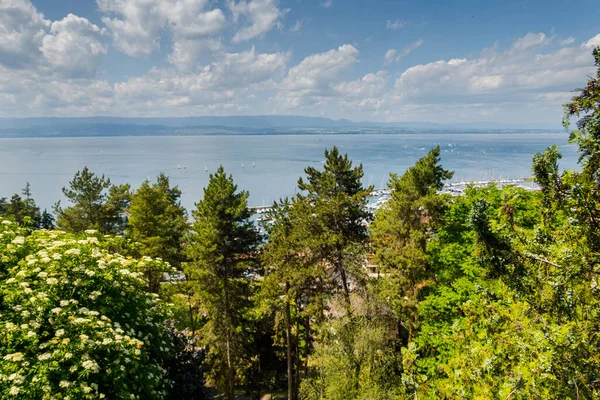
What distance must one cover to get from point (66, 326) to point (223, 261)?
9.82m

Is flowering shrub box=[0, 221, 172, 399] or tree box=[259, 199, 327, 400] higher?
flowering shrub box=[0, 221, 172, 399]

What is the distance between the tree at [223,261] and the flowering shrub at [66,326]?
748cm

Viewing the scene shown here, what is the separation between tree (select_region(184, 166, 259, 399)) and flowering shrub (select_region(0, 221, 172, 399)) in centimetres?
748

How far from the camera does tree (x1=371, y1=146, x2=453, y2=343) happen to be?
627 inches

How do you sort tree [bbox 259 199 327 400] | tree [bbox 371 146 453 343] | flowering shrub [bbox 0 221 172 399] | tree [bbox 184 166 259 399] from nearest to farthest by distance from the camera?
flowering shrub [bbox 0 221 172 399] < tree [bbox 259 199 327 400] < tree [bbox 184 166 259 399] < tree [bbox 371 146 453 343]

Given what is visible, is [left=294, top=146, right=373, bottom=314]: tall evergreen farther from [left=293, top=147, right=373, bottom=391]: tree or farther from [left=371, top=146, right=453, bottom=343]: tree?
[left=371, top=146, right=453, bottom=343]: tree

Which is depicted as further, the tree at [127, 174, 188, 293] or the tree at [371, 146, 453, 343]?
the tree at [127, 174, 188, 293]

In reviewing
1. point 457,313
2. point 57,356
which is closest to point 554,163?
point 57,356

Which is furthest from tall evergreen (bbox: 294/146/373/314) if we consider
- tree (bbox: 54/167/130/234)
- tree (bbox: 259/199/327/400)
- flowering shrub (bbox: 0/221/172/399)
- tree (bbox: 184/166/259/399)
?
tree (bbox: 54/167/130/234)

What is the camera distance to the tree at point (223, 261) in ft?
51.6

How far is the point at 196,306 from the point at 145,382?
1312 centimetres

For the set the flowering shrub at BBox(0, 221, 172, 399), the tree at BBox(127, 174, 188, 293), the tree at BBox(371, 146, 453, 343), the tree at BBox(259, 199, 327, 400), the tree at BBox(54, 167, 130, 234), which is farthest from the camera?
the tree at BBox(54, 167, 130, 234)

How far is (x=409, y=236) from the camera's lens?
1686 centimetres

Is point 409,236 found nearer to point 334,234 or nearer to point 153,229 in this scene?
point 334,234
